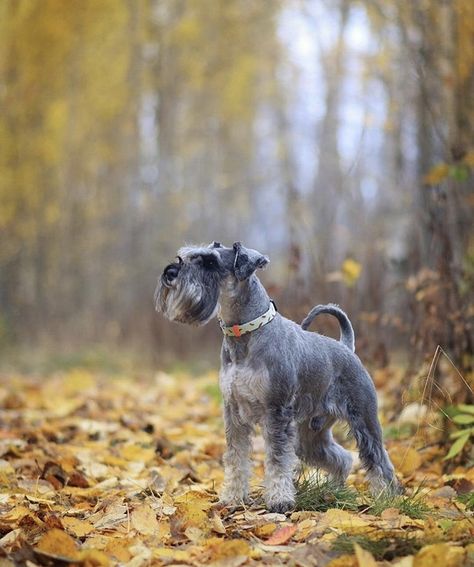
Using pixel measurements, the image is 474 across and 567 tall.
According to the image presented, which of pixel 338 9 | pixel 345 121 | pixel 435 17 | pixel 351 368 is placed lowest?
pixel 351 368

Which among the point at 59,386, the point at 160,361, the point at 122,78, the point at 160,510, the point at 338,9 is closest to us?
the point at 160,510

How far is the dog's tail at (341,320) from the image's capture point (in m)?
4.25

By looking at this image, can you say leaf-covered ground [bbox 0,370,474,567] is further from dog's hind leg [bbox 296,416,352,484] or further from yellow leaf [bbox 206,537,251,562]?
dog's hind leg [bbox 296,416,352,484]

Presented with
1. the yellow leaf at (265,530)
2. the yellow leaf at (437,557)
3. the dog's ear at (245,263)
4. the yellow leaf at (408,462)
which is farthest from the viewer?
the yellow leaf at (408,462)

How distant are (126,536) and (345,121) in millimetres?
24917

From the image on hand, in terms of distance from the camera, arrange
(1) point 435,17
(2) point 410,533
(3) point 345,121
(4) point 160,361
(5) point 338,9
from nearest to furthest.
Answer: (2) point 410,533, (1) point 435,17, (4) point 160,361, (5) point 338,9, (3) point 345,121

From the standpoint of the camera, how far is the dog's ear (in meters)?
3.76

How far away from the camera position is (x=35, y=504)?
12.6 ft

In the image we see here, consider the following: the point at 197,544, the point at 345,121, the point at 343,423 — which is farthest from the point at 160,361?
the point at 345,121

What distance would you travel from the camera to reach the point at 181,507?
3.47 metres

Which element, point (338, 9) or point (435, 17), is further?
point (338, 9)

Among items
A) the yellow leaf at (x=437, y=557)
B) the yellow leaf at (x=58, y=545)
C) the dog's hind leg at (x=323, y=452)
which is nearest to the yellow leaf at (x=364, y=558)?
the yellow leaf at (x=437, y=557)

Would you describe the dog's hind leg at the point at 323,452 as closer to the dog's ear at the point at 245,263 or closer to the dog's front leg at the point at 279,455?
the dog's front leg at the point at 279,455

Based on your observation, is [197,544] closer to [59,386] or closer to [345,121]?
[59,386]
